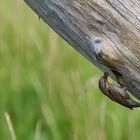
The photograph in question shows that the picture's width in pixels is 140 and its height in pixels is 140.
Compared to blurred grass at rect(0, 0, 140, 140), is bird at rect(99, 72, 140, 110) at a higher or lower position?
higher

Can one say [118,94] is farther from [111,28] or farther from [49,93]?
[49,93]

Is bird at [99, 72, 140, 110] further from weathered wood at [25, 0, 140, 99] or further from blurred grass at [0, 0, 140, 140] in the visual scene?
blurred grass at [0, 0, 140, 140]

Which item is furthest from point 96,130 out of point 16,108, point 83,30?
point 83,30

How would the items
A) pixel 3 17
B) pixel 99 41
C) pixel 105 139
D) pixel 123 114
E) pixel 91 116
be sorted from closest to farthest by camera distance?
pixel 99 41 → pixel 105 139 → pixel 91 116 → pixel 123 114 → pixel 3 17

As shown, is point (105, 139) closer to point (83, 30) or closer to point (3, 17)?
point (83, 30)

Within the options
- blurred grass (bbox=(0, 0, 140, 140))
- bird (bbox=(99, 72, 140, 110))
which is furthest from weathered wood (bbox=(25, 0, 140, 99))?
blurred grass (bbox=(0, 0, 140, 140))

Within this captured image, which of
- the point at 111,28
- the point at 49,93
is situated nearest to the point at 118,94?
the point at 111,28
